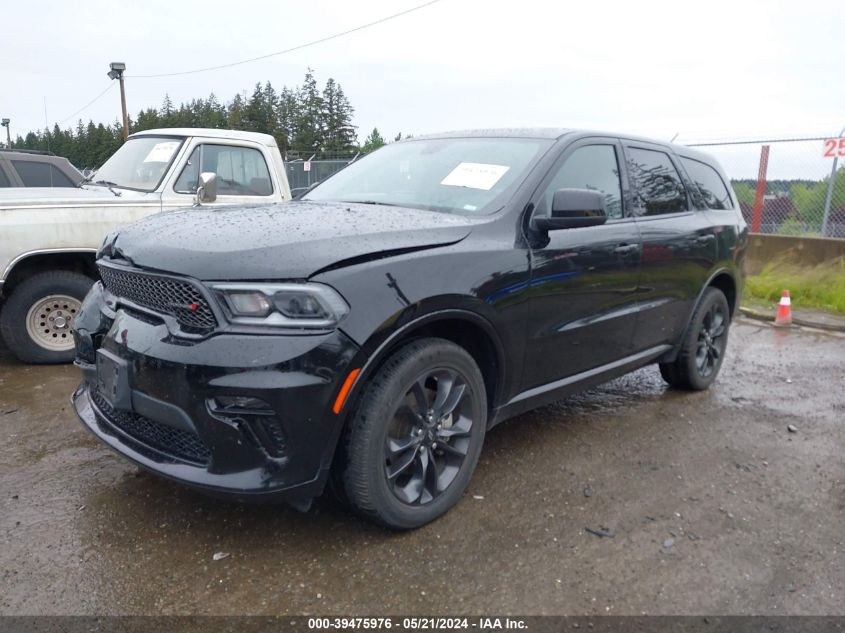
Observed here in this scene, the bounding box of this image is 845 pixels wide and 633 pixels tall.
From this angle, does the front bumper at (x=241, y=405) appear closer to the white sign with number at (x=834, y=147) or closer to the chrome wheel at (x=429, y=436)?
the chrome wheel at (x=429, y=436)

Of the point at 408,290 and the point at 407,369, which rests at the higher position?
the point at 408,290

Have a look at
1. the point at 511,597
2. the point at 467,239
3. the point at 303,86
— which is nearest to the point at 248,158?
the point at 467,239

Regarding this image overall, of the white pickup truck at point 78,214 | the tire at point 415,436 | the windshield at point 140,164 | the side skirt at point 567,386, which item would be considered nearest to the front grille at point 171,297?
the tire at point 415,436

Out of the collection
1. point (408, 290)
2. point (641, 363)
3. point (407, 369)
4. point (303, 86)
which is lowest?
point (641, 363)

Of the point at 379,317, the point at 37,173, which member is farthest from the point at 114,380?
the point at 37,173

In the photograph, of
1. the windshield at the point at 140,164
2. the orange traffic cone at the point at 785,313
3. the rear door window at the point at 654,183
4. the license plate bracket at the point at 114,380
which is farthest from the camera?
the orange traffic cone at the point at 785,313

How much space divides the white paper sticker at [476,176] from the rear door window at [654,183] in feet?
3.58

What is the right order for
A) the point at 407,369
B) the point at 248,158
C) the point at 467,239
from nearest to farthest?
the point at 407,369
the point at 467,239
the point at 248,158

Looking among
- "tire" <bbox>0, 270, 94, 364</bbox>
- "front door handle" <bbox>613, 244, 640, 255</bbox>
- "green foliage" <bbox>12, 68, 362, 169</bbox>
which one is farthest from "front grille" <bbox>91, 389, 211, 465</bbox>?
"green foliage" <bbox>12, 68, 362, 169</bbox>

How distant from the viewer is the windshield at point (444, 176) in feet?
11.0

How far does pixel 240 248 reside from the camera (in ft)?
8.12

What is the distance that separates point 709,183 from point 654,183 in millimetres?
990

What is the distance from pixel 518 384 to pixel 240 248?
1538mm

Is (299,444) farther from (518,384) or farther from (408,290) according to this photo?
(518,384)
